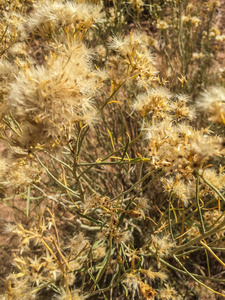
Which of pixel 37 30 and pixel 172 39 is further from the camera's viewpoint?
pixel 172 39

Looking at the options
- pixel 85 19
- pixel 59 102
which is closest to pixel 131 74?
pixel 85 19

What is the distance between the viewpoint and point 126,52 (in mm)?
1011

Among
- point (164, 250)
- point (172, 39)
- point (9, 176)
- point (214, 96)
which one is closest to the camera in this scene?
point (214, 96)

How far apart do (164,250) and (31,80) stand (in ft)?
3.34

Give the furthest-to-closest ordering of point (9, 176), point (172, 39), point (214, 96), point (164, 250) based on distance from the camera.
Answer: point (172, 39) → point (164, 250) → point (9, 176) → point (214, 96)

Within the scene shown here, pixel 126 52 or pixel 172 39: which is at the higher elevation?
pixel 126 52

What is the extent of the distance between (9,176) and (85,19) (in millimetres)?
757

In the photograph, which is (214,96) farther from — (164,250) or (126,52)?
(164,250)

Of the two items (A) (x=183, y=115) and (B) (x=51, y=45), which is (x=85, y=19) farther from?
(A) (x=183, y=115)

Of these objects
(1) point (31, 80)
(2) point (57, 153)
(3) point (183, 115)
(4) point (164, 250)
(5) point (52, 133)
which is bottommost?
(4) point (164, 250)

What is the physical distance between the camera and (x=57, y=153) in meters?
0.90

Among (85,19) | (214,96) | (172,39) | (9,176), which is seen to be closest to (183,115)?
(214,96)

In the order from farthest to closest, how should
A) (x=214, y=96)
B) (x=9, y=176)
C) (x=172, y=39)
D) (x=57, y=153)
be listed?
1. (x=172, y=39)
2. (x=9, y=176)
3. (x=57, y=153)
4. (x=214, y=96)

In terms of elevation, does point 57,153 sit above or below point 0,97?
below
